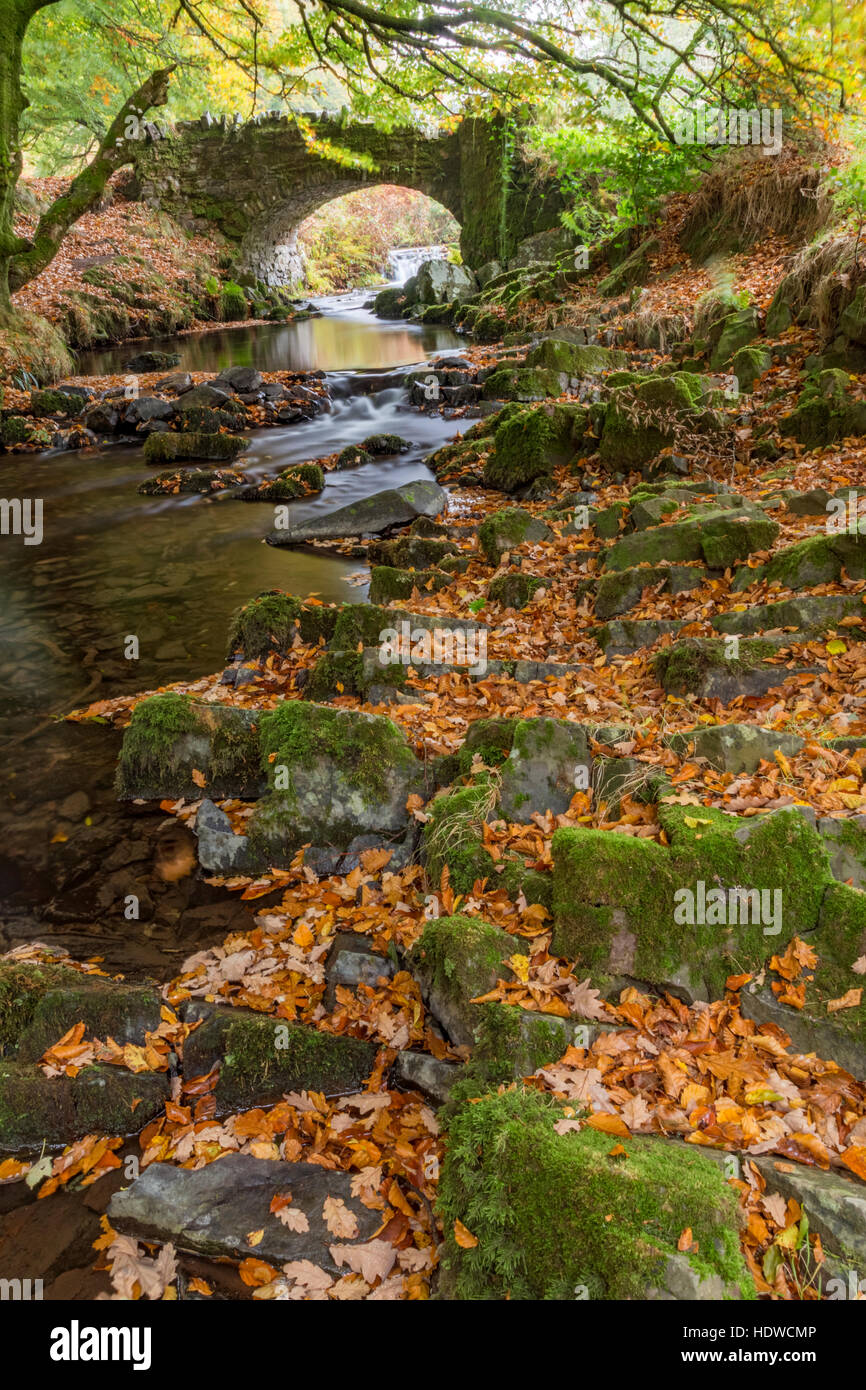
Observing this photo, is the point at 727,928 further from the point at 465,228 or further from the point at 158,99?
the point at 465,228

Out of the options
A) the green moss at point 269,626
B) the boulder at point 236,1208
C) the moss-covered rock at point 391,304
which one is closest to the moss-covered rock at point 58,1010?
the boulder at point 236,1208

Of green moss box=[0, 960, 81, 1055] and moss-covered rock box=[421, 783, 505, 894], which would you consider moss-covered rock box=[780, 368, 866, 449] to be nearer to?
moss-covered rock box=[421, 783, 505, 894]

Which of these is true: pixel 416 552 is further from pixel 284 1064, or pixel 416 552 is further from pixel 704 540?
pixel 284 1064

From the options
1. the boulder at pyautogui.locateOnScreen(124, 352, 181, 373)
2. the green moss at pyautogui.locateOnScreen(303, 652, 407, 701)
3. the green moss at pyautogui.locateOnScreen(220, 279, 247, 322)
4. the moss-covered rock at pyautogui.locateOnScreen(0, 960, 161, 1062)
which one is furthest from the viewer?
the green moss at pyautogui.locateOnScreen(220, 279, 247, 322)

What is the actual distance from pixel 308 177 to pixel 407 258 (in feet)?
66.3

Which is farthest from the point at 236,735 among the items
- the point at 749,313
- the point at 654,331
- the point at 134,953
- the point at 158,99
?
the point at 158,99

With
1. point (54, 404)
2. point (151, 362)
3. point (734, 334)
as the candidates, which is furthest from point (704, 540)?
point (151, 362)

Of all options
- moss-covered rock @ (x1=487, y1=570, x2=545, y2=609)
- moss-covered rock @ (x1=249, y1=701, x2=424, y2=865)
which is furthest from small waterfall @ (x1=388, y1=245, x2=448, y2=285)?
moss-covered rock @ (x1=249, y1=701, x2=424, y2=865)

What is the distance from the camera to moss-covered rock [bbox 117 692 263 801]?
5516 mm

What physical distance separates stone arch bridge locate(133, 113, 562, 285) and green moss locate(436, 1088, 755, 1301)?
30.4 metres

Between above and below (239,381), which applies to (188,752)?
below

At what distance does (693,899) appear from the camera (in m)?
3.18

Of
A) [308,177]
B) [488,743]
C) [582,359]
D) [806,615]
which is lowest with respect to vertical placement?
[488,743]

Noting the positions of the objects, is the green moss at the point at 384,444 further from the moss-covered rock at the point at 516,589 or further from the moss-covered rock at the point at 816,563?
the moss-covered rock at the point at 816,563
